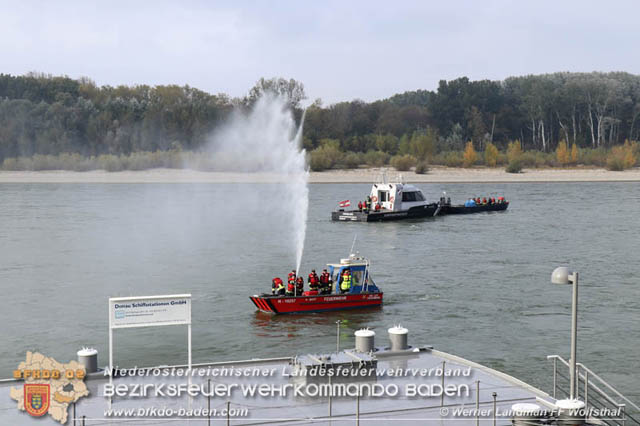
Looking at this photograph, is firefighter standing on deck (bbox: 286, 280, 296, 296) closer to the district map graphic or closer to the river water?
the river water

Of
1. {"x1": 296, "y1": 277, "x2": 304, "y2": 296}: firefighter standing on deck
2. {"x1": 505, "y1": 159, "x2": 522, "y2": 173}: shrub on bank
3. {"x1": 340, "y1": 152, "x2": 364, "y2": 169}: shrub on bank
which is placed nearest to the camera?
{"x1": 296, "y1": 277, "x2": 304, "y2": 296}: firefighter standing on deck

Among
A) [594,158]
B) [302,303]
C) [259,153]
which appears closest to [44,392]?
[302,303]

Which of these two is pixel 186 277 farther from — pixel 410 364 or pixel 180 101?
pixel 180 101

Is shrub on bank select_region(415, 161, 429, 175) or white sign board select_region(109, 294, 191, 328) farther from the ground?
shrub on bank select_region(415, 161, 429, 175)

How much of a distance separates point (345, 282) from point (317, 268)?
12.3 meters

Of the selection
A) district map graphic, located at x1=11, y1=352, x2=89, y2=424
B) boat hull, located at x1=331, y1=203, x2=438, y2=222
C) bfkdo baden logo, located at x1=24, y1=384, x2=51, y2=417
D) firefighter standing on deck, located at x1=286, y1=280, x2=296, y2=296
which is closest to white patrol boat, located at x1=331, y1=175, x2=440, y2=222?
boat hull, located at x1=331, y1=203, x2=438, y2=222

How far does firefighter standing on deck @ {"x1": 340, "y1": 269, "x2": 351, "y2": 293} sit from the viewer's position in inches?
1344

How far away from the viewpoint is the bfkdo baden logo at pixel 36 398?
1521cm

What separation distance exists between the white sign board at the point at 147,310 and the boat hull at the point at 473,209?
2564 inches

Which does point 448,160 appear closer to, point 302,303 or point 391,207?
point 391,207

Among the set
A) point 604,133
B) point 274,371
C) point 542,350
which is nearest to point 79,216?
point 542,350

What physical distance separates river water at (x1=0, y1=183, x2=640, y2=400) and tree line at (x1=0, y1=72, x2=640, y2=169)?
4985 cm

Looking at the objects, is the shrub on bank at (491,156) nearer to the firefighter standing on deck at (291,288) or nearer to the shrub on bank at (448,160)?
the shrub on bank at (448,160)

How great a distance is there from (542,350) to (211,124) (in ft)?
369
